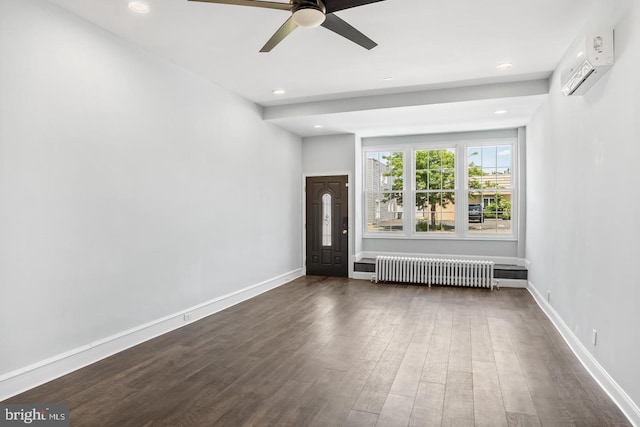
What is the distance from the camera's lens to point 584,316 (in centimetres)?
333

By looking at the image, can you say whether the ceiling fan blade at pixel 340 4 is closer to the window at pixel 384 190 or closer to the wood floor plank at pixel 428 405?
the wood floor plank at pixel 428 405

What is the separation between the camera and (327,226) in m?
7.54

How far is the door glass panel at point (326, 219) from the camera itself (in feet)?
24.7

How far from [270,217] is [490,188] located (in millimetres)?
4118

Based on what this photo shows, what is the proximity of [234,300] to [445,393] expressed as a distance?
3.34m

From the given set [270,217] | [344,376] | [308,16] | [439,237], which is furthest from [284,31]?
[439,237]

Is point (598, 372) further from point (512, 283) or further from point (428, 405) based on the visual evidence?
point (512, 283)

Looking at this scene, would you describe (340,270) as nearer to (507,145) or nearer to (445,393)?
(507,145)

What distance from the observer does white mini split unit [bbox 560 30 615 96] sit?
8.93 feet

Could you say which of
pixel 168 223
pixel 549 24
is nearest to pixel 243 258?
pixel 168 223

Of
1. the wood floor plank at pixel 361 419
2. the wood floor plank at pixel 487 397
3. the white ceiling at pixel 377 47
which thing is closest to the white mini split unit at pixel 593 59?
the white ceiling at pixel 377 47

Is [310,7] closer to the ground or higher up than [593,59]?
higher up

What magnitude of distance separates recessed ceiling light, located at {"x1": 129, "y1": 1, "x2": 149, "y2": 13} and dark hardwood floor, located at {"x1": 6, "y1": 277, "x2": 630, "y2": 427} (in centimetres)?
301

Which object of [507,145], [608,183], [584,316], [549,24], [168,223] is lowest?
[584,316]
